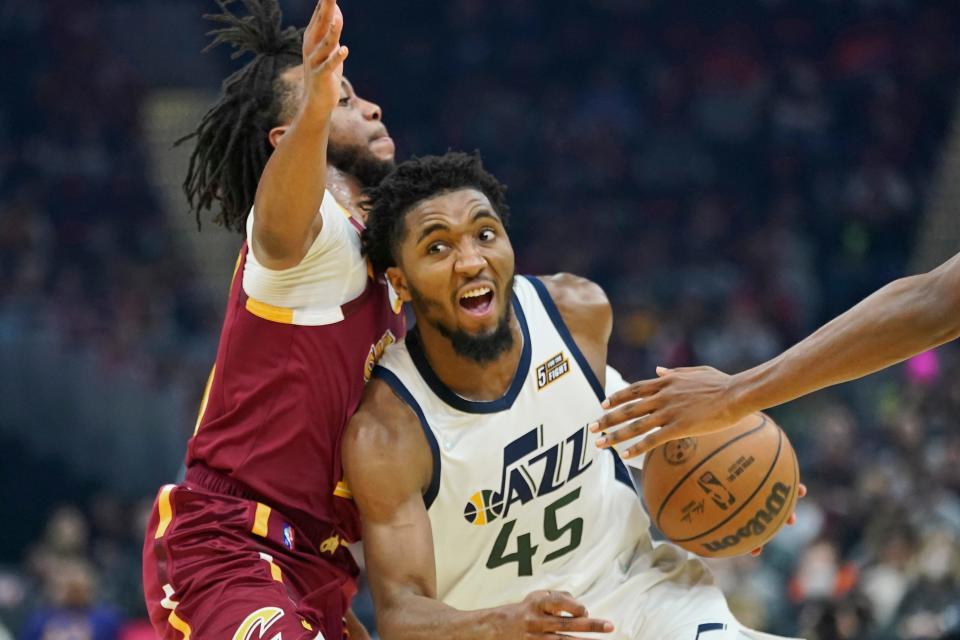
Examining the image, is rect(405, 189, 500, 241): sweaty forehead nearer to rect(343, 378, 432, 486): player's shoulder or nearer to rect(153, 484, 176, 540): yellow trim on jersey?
rect(343, 378, 432, 486): player's shoulder

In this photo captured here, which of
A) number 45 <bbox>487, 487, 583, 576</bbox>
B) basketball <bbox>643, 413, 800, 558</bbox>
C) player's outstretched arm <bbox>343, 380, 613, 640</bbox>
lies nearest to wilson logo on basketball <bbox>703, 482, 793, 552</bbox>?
basketball <bbox>643, 413, 800, 558</bbox>

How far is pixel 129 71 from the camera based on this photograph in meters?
15.0

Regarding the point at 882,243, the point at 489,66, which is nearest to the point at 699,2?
the point at 489,66

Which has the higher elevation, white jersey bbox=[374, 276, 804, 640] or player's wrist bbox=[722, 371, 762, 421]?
player's wrist bbox=[722, 371, 762, 421]

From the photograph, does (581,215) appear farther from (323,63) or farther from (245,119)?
(323,63)

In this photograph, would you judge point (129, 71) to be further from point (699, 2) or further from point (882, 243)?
point (882, 243)

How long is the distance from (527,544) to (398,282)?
0.86 m

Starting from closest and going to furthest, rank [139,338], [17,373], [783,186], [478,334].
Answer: [478,334]
[17,373]
[139,338]
[783,186]

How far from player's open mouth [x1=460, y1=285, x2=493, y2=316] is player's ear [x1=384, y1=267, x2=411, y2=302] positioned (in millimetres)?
178

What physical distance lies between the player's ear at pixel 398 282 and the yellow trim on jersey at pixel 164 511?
2.83 ft

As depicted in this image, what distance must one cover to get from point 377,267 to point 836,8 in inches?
462

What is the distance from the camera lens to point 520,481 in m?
4.09

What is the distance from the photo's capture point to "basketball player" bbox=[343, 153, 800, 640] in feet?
13.2

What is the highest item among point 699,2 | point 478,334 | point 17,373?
point 699,2
